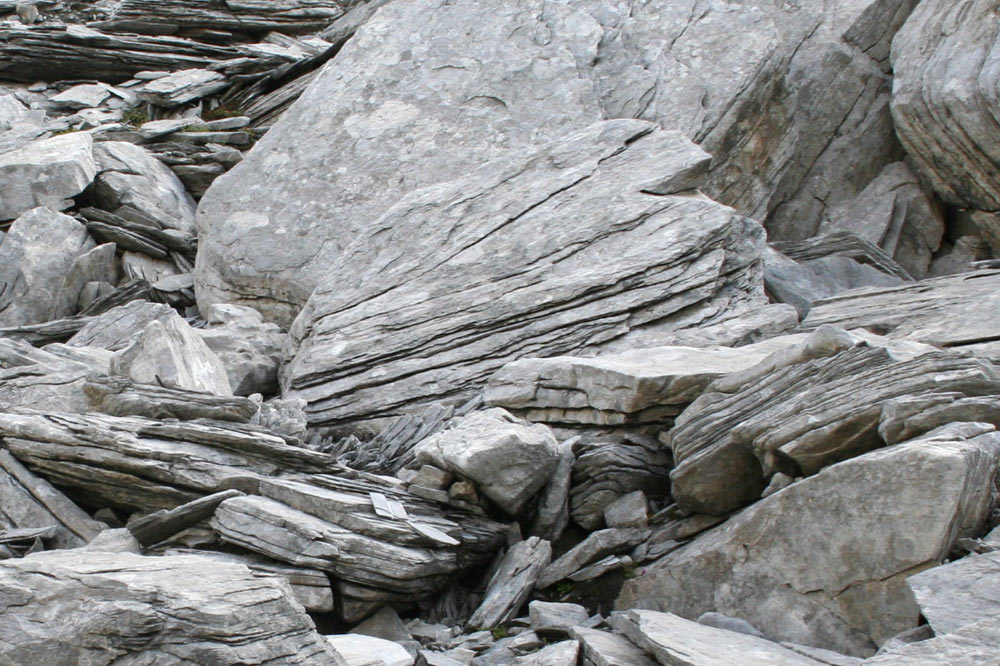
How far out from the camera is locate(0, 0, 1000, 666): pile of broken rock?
327 inches

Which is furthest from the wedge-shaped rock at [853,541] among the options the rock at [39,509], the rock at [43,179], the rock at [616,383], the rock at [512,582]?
the rock at [43,179]

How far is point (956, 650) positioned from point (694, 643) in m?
1.89

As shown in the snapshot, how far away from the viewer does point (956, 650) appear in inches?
255

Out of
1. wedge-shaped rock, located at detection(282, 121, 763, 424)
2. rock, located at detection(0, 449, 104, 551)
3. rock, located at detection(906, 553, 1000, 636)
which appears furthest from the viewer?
wedge-shaped rock, located at detection(282, 121, 763, 424)

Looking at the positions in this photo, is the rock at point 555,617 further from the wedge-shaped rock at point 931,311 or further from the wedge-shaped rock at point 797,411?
Result: the wedge-shaped rock at point 931,311

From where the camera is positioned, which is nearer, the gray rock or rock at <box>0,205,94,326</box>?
the gray rock

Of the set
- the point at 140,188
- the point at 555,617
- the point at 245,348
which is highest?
the point at 140,188

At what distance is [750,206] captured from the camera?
19.8 meters

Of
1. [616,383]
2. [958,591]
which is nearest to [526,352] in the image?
[616,383]

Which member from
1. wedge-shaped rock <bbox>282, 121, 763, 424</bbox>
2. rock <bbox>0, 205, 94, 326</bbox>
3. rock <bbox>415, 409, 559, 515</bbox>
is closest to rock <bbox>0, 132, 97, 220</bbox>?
rock <bbox>0, 205, 94, 326</bbox>

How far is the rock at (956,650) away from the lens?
6.36 metres

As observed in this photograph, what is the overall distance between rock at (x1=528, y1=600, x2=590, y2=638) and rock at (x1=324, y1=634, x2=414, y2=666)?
4.00 feet

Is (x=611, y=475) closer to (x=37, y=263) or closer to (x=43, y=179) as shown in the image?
(x=37, y=263)

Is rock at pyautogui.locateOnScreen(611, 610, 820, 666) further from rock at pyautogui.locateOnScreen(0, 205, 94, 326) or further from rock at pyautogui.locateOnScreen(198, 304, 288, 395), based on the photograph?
rock at pyautogui.locateOnScreen(0, 205, 94, 326)
